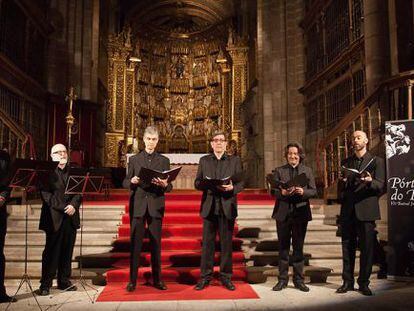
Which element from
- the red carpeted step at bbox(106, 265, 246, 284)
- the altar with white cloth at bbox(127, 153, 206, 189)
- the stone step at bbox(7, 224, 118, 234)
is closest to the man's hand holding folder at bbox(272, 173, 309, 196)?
the red carpeted step at bbox(106, 265, 246, 284)

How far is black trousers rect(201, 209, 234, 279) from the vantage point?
15.5 ft

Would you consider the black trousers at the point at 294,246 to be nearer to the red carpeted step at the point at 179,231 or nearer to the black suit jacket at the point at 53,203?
the red carpeted step at the point at 179,231

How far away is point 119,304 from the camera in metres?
4.15

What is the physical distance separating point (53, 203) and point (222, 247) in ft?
6.23

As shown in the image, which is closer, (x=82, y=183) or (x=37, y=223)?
(x=82, y=183)

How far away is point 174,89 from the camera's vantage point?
2145cm

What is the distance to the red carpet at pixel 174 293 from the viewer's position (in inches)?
173

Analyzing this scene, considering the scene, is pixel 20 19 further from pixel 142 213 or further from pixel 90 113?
pixel 142 213

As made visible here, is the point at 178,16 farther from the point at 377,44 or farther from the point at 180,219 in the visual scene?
the point at 180,219

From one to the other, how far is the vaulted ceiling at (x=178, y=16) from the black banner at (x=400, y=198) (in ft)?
53.2

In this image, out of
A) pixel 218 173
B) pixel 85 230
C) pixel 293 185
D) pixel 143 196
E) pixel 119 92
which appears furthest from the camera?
pixel 119 92

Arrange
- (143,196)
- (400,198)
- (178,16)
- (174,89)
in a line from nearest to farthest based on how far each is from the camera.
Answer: (143,196) → (400,198) → (174,89) → (178,16)

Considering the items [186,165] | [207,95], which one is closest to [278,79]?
[186,165]

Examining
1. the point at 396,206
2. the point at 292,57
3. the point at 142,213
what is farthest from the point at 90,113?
the point at 396,206
